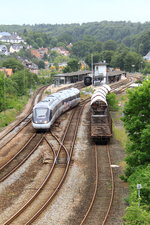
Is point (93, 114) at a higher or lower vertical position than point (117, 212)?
higher

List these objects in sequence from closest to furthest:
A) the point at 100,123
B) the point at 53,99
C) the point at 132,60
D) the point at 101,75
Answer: the point at 100,123, the point at 53,99, the point at 101,75, the point at 132,60

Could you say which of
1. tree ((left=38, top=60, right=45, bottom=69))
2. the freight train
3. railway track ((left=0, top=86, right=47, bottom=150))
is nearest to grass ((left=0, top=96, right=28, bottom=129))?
railway track ((left=0, top=86, right=47, bottom=150))

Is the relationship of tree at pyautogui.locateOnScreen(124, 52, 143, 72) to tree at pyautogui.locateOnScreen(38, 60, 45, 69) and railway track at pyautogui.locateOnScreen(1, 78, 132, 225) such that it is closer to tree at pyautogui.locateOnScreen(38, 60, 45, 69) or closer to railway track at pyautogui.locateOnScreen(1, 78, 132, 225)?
tree at pyautogui.locateOnScreen(38, 60, 45, 69)

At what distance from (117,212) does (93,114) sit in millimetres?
18971

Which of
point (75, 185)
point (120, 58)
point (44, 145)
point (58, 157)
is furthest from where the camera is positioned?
point (120, 58)

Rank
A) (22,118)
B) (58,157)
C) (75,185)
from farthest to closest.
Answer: (22,118) < (58,157) < (75,185)

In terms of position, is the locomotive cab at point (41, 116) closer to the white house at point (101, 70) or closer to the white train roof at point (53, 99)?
A: the white train roof at point (53, 99)

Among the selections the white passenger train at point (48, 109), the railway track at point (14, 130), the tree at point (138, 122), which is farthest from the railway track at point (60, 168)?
the tree at point (138, 122)

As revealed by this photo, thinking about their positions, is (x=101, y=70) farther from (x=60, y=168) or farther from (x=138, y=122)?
(x=138, y=122)

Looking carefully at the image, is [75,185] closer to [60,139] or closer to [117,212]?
[117,212]

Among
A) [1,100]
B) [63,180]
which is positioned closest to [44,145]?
[63,180]

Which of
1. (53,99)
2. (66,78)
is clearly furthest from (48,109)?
(66,78)

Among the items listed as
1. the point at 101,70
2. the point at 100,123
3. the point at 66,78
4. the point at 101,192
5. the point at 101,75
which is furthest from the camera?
the point at 101,70

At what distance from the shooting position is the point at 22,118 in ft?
150
